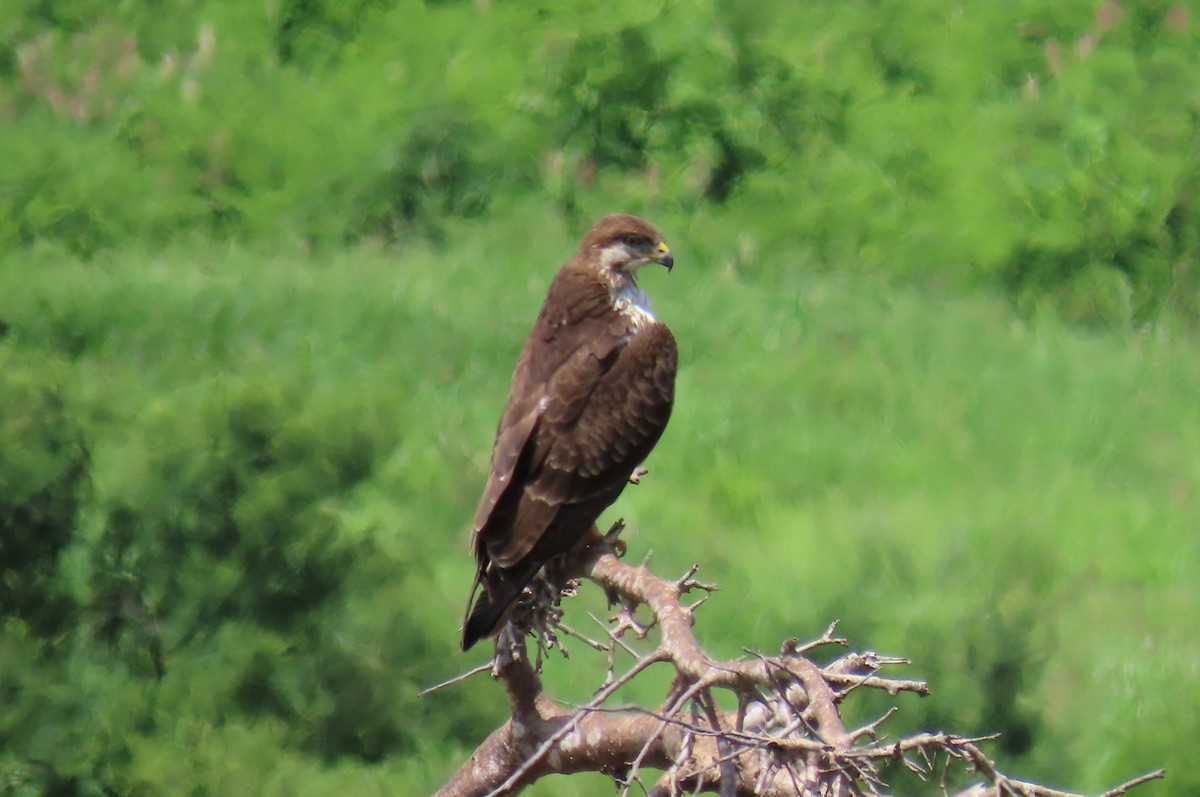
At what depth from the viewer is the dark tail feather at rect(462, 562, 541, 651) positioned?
14.6 feet

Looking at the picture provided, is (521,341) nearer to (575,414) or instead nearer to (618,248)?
(618,248)

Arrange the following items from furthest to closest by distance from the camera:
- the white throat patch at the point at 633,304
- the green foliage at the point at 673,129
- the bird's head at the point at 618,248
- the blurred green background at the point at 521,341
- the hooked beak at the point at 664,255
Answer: the green foliage at the point at 673,129, the blurred green background at the point at 521,341, the hooked beak at the point at 664,255, the bird's head at the point at 618,248, the white throat patch at the point at 633,304

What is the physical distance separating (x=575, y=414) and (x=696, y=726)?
5.92 ft

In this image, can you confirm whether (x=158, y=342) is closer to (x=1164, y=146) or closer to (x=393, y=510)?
(x=393, y=510)

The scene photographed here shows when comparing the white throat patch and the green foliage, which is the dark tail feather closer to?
the white throat patch

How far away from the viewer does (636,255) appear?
571 centimetres

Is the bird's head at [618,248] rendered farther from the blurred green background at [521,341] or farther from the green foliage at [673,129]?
the green foliage at [673,129]

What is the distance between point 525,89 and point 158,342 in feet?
14.3

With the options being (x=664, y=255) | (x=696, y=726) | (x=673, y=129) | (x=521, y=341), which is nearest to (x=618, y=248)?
(x=664, y=255)

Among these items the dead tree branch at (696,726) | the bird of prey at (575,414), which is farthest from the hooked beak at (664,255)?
the dead tree branch at (696,726)

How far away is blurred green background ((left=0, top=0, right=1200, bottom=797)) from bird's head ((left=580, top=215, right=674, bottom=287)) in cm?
287

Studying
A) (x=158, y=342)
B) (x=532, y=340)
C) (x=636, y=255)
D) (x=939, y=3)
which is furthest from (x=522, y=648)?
(x=939, y=3)

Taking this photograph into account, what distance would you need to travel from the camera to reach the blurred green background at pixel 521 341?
8359 millimetres

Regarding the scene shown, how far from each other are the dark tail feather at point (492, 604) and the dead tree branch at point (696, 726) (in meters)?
0.05
